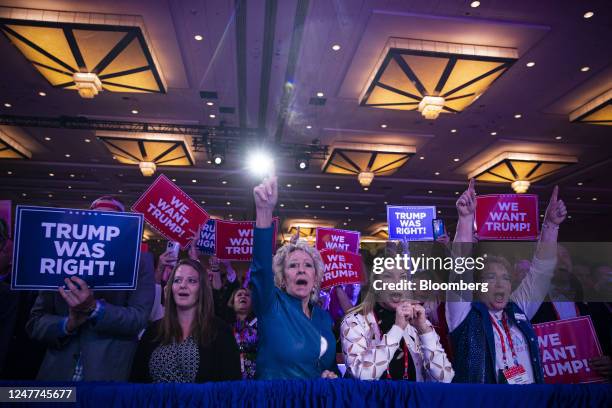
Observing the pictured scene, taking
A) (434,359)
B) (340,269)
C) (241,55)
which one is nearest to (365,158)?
(241,55)

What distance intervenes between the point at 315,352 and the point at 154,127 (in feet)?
36.7

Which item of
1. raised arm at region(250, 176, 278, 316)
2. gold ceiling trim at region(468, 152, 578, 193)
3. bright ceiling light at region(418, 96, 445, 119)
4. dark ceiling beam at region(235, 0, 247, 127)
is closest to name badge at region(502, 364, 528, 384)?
raised arm at region(250, 176, 278, 316)

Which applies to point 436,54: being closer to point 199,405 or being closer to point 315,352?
point 315,352

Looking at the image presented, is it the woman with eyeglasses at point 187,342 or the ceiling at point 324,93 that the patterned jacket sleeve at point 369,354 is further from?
the ceiling at point 324,93

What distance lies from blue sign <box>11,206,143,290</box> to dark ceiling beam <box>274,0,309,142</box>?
17.6 feet

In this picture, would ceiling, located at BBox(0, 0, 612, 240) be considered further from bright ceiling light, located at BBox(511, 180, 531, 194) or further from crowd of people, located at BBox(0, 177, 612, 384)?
crowd of people, located at BBox(0, 177, 612, 384)

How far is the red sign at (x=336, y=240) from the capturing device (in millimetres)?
5562

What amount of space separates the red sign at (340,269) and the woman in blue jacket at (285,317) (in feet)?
7.27

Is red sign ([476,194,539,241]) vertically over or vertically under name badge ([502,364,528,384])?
over

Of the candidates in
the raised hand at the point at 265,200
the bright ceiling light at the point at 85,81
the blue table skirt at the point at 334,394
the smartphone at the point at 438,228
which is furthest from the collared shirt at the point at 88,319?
the bright ceiling light at the point at 85,81

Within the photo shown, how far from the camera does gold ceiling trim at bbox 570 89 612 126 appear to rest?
357 inches

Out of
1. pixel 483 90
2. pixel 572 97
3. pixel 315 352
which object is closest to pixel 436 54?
pixel 483 90

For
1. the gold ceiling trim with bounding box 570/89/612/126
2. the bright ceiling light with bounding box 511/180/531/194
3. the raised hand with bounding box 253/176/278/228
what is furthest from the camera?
the bright ceiling light with bounding box 511/180/531/194

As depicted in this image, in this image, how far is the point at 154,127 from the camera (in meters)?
11.7
